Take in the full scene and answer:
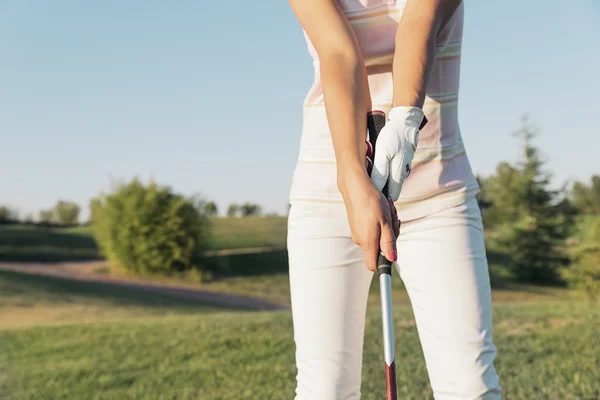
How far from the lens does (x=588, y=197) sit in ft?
102

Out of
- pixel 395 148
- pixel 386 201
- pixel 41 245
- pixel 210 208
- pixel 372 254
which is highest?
pixel 210 208

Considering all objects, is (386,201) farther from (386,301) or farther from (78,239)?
(78,239)

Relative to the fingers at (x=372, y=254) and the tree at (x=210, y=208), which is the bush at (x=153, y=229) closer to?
the tree at (x=210, y=208)

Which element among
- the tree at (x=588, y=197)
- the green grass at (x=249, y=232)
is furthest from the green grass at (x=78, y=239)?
the tree at (x=588, y=197)

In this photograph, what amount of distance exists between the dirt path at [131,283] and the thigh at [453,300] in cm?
1446

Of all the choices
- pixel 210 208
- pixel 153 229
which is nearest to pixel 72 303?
pixel 153 229

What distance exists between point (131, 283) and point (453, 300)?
58.1ft

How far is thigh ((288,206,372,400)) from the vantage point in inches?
58.0

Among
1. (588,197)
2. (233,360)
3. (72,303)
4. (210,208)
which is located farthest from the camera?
(588,197)

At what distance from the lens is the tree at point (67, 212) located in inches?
1202

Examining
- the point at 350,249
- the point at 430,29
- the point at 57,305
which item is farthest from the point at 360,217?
the point at 57,305

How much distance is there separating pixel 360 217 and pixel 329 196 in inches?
6.8

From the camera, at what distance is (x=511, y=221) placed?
29547mm

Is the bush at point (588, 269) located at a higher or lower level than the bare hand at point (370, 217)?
lower
